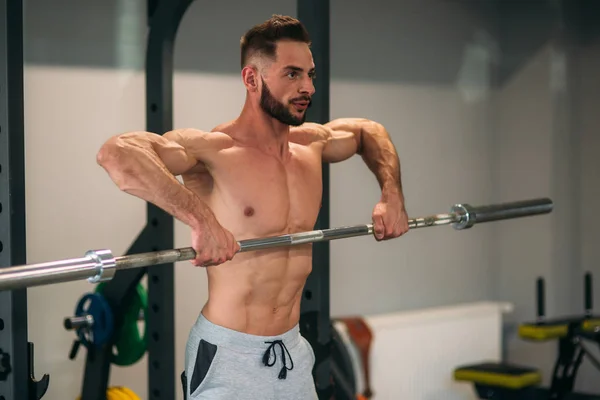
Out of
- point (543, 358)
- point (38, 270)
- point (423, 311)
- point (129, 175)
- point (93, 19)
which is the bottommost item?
point (543, 358)

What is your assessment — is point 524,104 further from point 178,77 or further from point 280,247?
point 280,247

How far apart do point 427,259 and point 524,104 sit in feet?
3.72

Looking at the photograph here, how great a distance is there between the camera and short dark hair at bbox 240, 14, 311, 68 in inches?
87.3

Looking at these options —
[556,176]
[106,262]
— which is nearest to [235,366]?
[106,262]

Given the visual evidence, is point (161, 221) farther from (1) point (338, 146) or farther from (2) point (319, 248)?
(1) point (338, 146)

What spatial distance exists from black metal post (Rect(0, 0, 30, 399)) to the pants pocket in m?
0.45

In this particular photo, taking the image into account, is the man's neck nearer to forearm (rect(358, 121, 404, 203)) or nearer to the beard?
the beard

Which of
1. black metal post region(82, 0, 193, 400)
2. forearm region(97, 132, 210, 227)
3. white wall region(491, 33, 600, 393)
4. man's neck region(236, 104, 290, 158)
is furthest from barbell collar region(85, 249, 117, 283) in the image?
white wall region(491, 33, 600, 393)

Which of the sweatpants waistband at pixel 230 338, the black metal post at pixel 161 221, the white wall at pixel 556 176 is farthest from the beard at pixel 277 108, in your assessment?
the white wall at pixel 556 176

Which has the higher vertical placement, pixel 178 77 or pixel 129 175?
pixel 178 77

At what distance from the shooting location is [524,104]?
5246mm

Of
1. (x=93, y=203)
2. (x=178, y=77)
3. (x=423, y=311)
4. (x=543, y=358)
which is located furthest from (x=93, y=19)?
(x=543, y=358)

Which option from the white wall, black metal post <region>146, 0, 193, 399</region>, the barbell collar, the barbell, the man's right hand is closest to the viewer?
the barbell

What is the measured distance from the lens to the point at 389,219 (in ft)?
8.02
